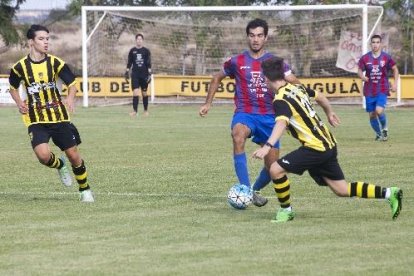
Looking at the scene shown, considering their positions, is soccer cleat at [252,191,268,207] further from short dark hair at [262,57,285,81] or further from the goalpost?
the goalpost

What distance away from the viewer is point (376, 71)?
20766mm

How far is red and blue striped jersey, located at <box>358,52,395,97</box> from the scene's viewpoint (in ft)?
67.9

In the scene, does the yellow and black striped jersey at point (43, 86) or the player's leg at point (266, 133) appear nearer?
the player's leg at point (266, 133)

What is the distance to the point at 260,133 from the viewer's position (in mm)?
10914

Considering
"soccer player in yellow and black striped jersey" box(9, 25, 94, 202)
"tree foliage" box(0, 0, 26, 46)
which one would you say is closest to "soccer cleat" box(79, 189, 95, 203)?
"soccer player in yellow and black striped jersey" box(9, 25, 94, 202)

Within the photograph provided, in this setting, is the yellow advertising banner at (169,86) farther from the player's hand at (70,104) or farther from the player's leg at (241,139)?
the player's leg at (241,139)

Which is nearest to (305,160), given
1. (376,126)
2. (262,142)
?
(262,142)

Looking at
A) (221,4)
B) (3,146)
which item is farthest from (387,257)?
(221,4)

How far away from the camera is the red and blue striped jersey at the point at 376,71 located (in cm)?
2069

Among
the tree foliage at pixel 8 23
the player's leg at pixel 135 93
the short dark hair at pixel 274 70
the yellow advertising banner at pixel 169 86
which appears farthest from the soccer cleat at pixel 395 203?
the tree foliage at pixel 8 23

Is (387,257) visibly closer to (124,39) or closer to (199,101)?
(199,101)

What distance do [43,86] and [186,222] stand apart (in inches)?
102

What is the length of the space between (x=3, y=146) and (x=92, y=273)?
1213 centimetres

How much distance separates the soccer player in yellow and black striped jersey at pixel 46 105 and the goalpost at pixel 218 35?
2131 centimetres
